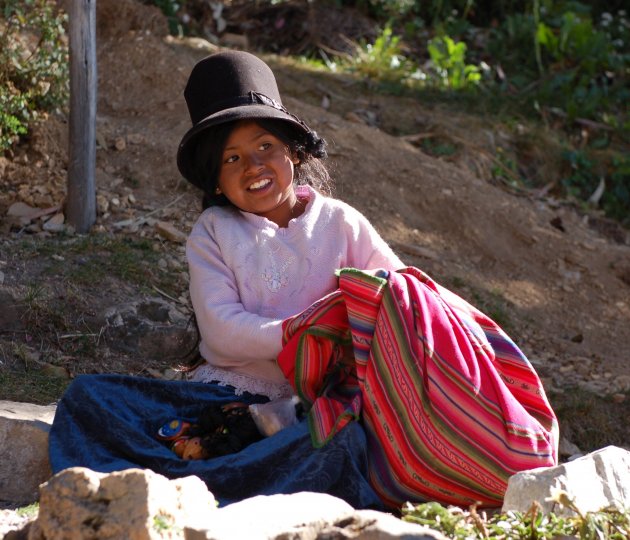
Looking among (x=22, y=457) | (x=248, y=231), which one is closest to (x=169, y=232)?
(x=248, y=231)

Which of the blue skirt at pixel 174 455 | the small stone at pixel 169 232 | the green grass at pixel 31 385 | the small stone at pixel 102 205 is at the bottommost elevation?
the green grass at pixel 31 385

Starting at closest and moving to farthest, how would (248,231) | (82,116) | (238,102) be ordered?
(238,102) < (248,231) < (82,116)

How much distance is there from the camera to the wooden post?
5.29m

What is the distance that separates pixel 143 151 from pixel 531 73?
3.87m

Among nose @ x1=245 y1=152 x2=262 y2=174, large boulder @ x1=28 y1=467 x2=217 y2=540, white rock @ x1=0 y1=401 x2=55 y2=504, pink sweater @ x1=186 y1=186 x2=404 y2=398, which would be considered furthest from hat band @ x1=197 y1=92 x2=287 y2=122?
large boulder @ x1=28 y1=467 x2=217 y2=540

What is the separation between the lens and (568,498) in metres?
2.58

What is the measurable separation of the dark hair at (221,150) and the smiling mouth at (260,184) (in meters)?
0.13

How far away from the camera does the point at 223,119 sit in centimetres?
354

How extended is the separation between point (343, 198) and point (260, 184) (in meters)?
2.63

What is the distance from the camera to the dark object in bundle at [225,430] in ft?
11.1

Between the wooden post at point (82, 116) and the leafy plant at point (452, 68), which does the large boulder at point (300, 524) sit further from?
the leafy plant at point (452, 68)

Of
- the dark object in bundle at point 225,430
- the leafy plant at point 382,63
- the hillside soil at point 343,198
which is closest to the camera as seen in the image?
the dark object in bundle at point 225,430

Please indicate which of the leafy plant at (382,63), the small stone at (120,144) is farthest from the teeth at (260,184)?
the leafy plant at (382,63)

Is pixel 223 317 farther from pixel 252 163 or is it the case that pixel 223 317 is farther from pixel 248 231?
pixel 252 163
